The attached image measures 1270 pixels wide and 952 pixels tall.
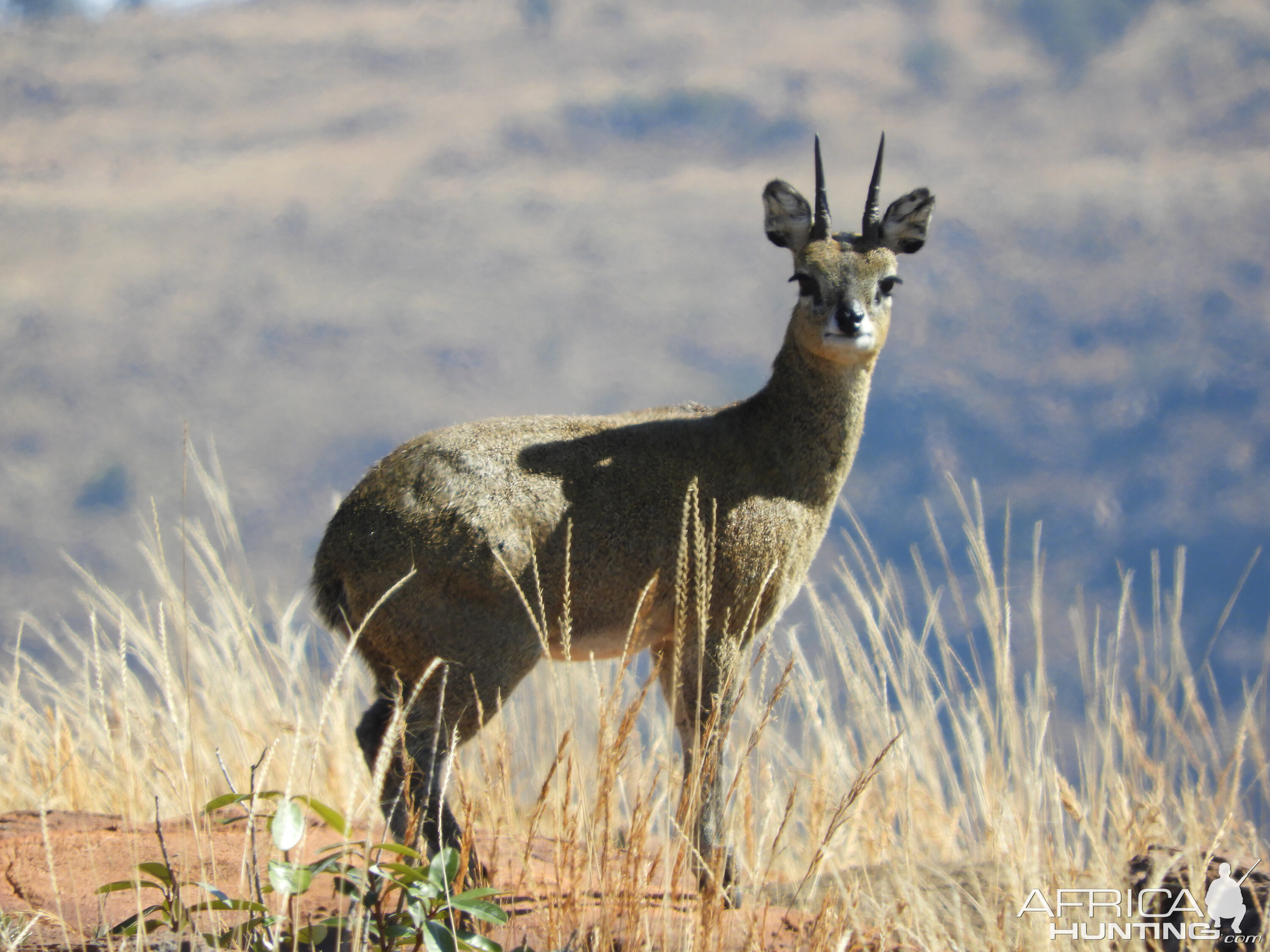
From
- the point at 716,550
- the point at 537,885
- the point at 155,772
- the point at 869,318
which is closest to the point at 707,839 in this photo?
the point at 537,885

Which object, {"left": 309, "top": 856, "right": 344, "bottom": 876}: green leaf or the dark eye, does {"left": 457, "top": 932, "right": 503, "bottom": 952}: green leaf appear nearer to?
{"left": 309, "top": 856, "right": 344, "bottom": 876}: green leaf

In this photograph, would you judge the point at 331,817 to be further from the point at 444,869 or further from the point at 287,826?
the point at 444,869

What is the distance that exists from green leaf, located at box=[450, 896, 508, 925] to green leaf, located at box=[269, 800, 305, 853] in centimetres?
48

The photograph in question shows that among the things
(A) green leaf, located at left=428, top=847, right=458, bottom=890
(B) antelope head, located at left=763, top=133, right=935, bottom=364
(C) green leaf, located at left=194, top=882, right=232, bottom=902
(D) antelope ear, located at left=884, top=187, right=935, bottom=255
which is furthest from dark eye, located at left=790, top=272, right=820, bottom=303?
(C) green leaf, located at left=194, top=882, right=232, bottom=902

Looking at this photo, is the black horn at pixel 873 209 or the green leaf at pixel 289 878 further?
the black horn at pixel 873 209

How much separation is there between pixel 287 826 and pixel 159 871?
0.51 meters

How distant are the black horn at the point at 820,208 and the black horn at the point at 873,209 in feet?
0.65

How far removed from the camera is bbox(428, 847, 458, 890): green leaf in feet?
10.6

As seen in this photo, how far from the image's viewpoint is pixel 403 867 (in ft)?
10.3

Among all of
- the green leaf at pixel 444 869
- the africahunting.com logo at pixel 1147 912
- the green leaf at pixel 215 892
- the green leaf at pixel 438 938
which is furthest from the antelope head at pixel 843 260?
the green leaf at pixel 215 892

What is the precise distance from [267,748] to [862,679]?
3.17 meters

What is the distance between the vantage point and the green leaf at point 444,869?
3.24 meters

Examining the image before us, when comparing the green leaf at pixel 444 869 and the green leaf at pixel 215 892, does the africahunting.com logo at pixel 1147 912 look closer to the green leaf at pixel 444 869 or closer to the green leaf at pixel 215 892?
the green leaf at pixel 444 869

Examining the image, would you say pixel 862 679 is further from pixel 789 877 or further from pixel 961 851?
pixel 961 851
